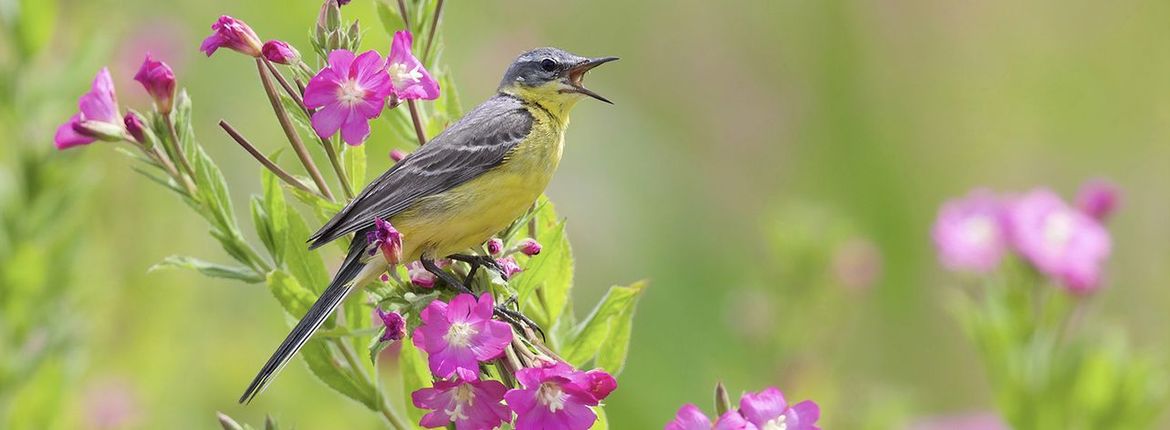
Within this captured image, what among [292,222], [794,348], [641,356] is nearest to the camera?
[292,222]

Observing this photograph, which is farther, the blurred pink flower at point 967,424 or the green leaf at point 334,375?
the blurred pink flower at point 967,424

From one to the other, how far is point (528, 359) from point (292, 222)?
46 centimetres

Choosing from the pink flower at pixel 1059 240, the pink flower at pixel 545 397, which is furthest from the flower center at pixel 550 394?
the pink flower at pixel 1059 240

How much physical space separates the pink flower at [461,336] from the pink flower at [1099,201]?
2.37m

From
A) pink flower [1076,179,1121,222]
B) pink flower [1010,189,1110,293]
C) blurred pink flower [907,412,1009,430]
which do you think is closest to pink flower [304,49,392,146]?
pink flower [1010,189,1110,293]

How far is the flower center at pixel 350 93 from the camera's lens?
1.71 metres

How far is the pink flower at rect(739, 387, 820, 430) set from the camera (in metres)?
1.76

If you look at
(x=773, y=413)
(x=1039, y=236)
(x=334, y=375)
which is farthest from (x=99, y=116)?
(x=1039, y=236)

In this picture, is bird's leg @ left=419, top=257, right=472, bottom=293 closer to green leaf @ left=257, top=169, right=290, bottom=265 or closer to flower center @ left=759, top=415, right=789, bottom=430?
green leaf @ left=257, top=169, right=290, bottom=265

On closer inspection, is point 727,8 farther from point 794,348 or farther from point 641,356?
point 794,348

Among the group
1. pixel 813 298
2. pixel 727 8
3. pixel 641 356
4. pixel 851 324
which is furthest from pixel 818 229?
pixel 727 8

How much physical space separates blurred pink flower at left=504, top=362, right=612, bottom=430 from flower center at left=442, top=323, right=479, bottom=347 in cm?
7

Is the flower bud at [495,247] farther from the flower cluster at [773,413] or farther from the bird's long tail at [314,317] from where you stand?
the flower cluster at [773,413]

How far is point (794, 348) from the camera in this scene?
4266 mm
